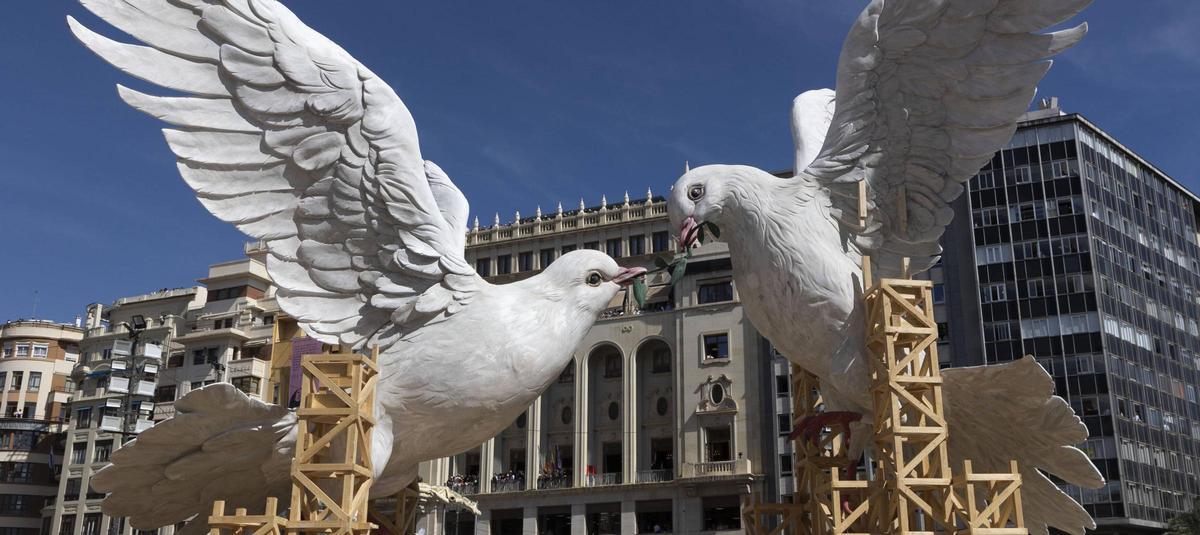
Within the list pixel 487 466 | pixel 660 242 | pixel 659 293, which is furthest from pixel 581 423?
pixel 660 242

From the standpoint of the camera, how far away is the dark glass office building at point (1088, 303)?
134 feet

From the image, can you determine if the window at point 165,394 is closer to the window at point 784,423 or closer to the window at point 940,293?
the window at point 784,423

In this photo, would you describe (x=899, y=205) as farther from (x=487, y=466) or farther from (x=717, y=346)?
(x=487, y=466)

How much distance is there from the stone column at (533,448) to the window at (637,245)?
7.80 metres

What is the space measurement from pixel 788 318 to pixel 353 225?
5.27 m

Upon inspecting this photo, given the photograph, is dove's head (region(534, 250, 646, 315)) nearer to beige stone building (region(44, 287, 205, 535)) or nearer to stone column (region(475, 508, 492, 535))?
stone column (region(475, 508, 492, 535))

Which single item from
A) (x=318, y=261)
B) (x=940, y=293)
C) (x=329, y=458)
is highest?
(x=940, y=293)

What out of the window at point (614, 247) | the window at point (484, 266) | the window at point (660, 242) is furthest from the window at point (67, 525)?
the window at point (660, 242)

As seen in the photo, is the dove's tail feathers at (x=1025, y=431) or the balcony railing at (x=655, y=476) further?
the balcony railing at (x=655, y=476)

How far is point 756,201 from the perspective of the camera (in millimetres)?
13430

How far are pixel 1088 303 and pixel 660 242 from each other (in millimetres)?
17142

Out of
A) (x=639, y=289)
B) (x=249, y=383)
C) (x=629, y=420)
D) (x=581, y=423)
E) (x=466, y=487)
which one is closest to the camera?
(x=639, y=289)

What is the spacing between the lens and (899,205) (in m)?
13.5

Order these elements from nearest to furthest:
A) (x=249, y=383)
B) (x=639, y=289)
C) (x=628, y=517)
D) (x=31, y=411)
Answer: (x=639, y=289)
(x=628, y=517)
(x=249, y=383)
(x=31, y=411)
